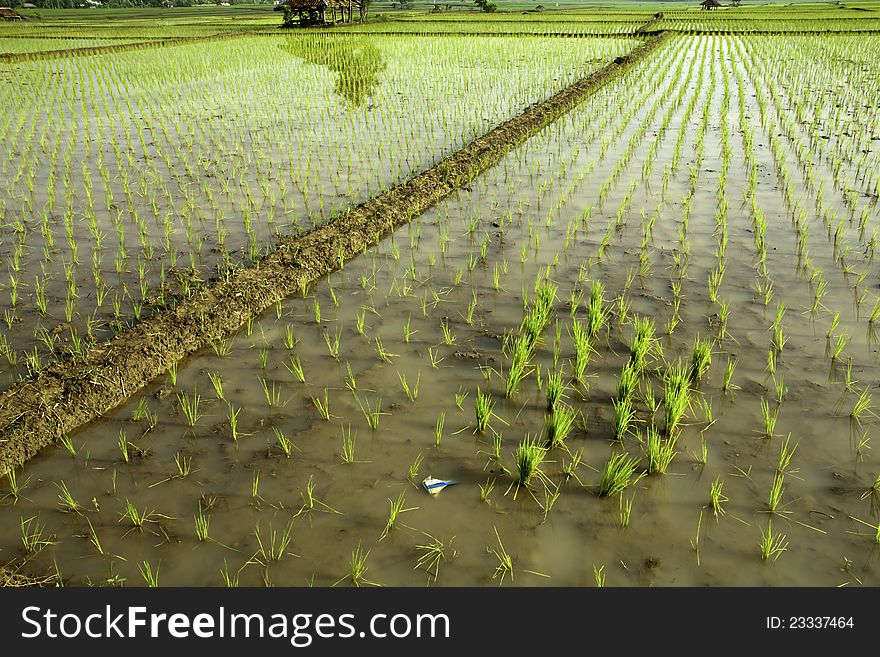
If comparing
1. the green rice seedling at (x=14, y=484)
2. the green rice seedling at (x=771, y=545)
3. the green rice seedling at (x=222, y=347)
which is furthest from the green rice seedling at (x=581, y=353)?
the green rice seedling at (x=14, y=484)

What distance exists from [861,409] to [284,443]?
2665mm

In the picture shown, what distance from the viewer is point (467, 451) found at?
2.50m

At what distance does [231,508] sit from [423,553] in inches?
31.1

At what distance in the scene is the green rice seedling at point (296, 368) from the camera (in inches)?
118

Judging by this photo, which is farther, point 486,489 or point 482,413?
point 482,413

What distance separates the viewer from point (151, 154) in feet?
22.9

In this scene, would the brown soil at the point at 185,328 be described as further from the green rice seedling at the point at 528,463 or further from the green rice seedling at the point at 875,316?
the green rice seedling at the point at 875,316

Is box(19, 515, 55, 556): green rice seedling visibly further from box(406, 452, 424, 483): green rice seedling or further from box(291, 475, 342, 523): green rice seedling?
box(406, 452, 424, 483): green rice seedling

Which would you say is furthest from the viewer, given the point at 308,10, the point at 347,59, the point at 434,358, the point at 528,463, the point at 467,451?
the point at 308,10

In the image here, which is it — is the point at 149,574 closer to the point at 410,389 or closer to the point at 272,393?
the point at 272,393

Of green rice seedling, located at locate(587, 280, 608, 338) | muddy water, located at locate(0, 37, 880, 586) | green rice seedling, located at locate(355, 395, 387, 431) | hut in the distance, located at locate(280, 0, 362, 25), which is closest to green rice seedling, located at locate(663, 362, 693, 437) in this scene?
muddy water, located at locate(0, 37, 880, 586)

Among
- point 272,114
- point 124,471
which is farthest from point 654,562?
point 272,114

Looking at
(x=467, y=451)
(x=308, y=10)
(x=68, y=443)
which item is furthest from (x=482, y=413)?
(x=308, y=10)

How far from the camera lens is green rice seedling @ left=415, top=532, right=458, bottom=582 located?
1.97 m
